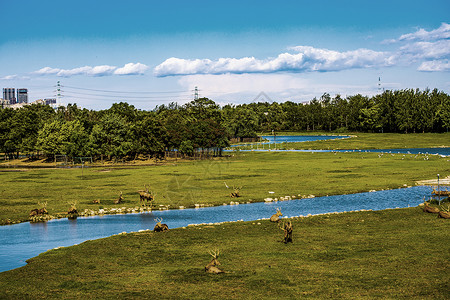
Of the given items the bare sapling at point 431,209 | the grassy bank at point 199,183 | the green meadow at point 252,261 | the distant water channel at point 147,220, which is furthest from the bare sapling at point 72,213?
the bare sapling at point 431,209

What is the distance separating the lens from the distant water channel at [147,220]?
46531mm

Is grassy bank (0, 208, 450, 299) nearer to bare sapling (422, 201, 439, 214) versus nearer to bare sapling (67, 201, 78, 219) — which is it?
bare sapling (422, 201, 439, 214)

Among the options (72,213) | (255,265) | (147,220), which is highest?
Result: (72,213)

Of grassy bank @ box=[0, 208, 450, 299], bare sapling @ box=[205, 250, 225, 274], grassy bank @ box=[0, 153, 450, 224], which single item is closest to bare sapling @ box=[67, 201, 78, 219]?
grassy bank @ box=[0, 153, 450, 224]

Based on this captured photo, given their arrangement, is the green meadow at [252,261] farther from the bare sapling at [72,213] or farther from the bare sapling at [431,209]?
the bare sapling at [72,213]

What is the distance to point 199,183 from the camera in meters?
88.4

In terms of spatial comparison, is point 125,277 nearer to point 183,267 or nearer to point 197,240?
point 183,267

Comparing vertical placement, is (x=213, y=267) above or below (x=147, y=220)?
above

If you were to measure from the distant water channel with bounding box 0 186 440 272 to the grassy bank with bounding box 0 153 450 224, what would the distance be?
4122mm

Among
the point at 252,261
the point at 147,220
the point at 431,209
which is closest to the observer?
the point at 252,261

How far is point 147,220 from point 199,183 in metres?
31.5

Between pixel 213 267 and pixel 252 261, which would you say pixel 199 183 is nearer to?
pixel 252 261

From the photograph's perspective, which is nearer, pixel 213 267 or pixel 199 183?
pixel 213 267

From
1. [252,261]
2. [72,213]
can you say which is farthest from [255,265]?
[72,213]
